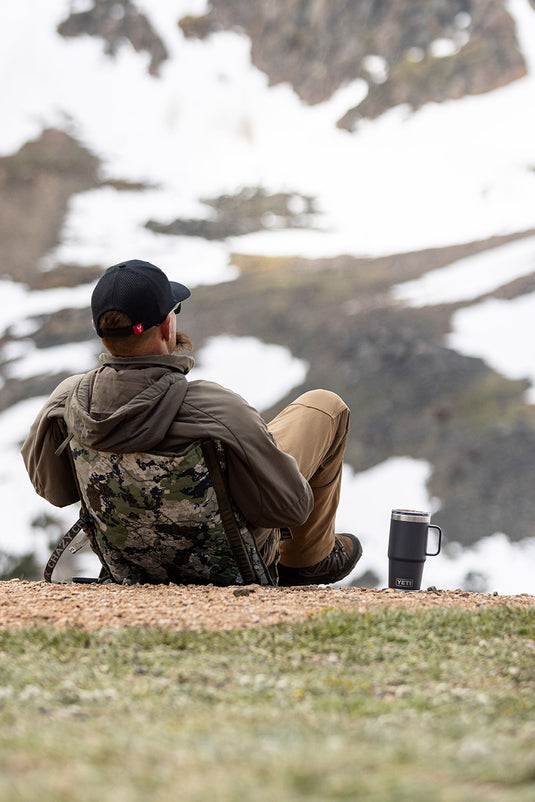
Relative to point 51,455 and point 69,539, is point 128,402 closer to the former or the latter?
point 51,455

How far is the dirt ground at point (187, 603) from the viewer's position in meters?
4.38

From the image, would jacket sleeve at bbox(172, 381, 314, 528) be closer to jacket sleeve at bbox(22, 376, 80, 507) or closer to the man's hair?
the man's hair

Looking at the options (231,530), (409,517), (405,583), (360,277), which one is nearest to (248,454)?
(231,530)

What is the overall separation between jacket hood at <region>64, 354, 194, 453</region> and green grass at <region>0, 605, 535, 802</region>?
42.0 inches

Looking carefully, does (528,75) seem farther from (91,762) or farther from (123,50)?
(91,762)

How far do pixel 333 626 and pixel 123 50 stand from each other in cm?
13907

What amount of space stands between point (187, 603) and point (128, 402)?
46.2 inches

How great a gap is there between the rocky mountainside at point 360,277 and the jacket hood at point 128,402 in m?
26.4

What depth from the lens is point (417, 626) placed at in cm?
439

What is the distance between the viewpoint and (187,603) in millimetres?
4746

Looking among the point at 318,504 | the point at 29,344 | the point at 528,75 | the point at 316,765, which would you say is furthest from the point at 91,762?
the point at 528,75

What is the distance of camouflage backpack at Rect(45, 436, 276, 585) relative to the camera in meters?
4.75

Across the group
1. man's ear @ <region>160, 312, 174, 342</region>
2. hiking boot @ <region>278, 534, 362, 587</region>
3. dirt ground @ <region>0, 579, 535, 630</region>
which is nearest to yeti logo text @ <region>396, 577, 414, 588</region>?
hiking boot @ <region>278, 534, 362, 587</region>

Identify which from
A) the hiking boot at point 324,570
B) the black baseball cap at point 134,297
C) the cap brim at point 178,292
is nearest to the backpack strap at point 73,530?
the black baseball cap at point 134,297
